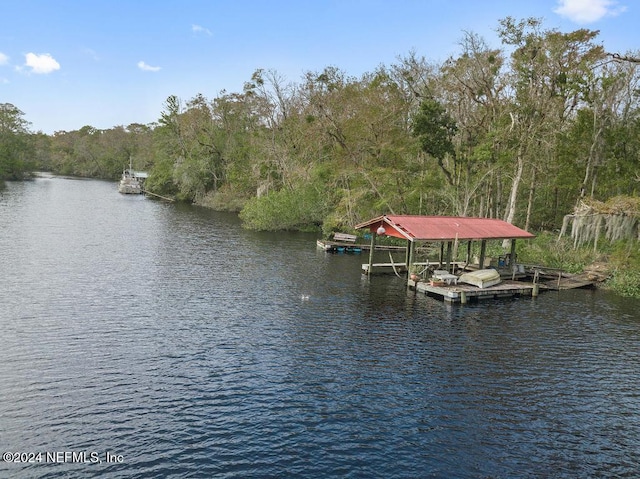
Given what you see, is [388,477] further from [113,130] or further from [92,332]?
[113,130]

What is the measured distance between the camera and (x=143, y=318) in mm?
25016

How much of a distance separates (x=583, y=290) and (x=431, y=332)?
1916cm

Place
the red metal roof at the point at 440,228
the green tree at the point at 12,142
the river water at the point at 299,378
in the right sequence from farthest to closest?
the green tree at the point at 12,142, the red metal roof at the point at 440,228, the river water at the point at 299,378

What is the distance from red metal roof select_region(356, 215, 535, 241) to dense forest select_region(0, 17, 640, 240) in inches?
339

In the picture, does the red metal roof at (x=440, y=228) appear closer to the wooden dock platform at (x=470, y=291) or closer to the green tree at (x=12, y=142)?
the wooden dock platform at (x=470, y=291)

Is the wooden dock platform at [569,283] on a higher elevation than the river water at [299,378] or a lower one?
higher

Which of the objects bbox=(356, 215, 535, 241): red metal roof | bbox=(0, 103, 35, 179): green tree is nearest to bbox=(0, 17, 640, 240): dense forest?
bbox=(356, 215, 535, 241): red metal roof

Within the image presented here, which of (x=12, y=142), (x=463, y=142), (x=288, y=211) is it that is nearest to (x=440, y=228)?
(x=463, y=142)

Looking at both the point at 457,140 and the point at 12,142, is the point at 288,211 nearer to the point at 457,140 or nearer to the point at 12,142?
the point at 457,140

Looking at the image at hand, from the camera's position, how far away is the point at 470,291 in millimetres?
33031

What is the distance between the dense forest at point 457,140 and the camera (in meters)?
46.3

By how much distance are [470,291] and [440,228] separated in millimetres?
5782

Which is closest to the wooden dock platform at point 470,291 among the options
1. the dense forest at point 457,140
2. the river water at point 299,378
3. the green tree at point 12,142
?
the river water at point 299,378

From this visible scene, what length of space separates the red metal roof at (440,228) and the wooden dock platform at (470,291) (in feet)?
11.9
